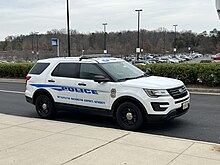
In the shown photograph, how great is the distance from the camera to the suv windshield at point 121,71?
7923 millimetres

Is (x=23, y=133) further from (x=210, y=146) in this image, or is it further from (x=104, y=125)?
(x=210, y=146)

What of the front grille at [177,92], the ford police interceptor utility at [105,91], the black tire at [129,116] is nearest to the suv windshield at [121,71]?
the ford police interceptor utility at [105,91]

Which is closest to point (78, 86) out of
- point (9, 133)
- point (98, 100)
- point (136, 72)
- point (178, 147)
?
point (98, 100)

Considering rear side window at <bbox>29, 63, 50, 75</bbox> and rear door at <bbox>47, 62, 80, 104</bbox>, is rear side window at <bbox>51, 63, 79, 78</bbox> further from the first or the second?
rear side window at <bbox>29, 63, 50, 75</bbox>

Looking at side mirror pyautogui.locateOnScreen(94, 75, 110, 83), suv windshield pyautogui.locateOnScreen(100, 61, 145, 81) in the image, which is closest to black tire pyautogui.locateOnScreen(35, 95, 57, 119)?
side mirror pyautogui.locateOnScreen(94, 75, 110, 83)

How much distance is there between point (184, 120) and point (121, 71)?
213 cm

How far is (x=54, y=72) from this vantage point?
8859mm

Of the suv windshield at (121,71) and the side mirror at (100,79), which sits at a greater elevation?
the suv windshield at (121,71)

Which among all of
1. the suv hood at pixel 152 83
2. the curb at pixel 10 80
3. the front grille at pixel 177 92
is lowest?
the curb at pixel 10 80

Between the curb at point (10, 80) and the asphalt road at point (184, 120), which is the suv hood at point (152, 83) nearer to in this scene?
the asphalt road at point (184, 120)

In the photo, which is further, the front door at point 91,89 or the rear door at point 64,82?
the rear door at point 64,82

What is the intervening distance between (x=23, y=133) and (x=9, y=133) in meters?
0.30

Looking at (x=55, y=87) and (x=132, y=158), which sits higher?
(x=55, y=87)

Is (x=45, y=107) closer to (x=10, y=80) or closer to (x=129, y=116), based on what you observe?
(x=129, y=116)
